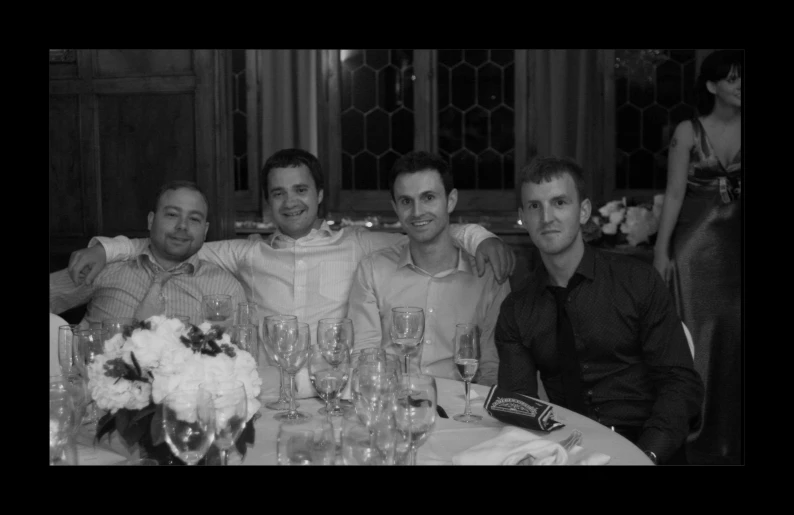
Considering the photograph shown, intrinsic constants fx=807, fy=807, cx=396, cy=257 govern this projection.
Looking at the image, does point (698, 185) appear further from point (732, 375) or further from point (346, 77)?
point (346, 77)

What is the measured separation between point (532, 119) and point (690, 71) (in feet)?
3.68

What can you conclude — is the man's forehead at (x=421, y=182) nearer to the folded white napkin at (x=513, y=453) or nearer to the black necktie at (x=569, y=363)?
the black necktie at (x=569, y=363)

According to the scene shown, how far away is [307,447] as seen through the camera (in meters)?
1.36

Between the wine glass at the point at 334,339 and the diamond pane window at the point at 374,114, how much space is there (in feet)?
13.2

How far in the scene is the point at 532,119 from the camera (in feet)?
18.2

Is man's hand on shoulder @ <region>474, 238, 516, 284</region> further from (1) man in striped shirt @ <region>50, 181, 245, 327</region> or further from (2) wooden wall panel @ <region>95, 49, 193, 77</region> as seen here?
(2) wooden wall panel @ <region>95, 49, 193, 77</region>

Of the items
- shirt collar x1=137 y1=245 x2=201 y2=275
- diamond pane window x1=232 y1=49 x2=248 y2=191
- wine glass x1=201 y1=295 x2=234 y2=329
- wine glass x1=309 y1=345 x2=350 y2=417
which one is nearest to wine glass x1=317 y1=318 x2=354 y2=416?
wine glass x1=309 y1=345 x2=350 y2=417

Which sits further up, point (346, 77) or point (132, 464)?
point (346, 77)

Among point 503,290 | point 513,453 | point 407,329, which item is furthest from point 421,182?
point 513,453

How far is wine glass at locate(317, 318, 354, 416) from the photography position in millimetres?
1819

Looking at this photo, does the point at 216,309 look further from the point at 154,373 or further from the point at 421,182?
the point at 154,373

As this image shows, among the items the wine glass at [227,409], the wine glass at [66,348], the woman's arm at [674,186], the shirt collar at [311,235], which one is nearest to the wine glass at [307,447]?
the wine glass at [227,409]

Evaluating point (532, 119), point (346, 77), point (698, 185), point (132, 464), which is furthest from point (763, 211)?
point (346, 77)
